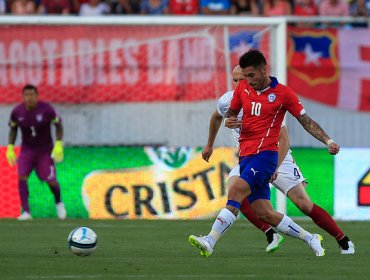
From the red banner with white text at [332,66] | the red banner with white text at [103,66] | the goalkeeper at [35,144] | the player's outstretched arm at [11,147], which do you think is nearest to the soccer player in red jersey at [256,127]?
the goalkeeper at [35,144]

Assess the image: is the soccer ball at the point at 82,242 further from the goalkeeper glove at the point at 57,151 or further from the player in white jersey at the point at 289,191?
the goalkeeper glove at the point at 57,151

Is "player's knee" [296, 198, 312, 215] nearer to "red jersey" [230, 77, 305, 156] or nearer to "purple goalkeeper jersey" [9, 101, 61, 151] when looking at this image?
"red jersey" [230, 77, 305, 156]

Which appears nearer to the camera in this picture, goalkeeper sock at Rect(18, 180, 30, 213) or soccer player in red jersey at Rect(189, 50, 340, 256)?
soccer player in red jersey at Rect(189, 50, 340, 256)

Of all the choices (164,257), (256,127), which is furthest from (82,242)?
(256,127)

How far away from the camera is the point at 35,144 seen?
19.4 m

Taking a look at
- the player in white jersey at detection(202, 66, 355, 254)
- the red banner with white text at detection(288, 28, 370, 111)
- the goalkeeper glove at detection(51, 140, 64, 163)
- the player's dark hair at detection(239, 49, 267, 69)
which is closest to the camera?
the player's dark hair at detection(239, 49, 267, 69)

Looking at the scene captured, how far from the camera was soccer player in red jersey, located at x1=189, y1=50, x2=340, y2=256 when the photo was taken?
11.3 m

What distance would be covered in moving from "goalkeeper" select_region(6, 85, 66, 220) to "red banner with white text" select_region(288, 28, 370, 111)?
4.62m

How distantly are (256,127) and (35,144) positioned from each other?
27.9 ft

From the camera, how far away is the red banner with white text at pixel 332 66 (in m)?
21.4

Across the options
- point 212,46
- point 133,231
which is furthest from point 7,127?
point 133,231

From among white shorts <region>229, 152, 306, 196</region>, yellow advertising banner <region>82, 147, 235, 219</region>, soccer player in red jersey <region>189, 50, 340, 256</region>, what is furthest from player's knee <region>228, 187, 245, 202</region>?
yellow advertising banner <region>82, 147, 235, 219</region>

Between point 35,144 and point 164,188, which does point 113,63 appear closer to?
point 35,144

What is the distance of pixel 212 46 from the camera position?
20.8 metres
